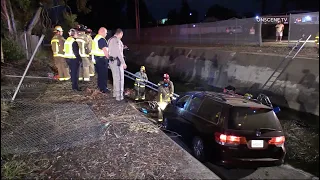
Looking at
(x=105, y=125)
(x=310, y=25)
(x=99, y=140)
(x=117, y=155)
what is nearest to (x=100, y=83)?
(x=105, y=125)

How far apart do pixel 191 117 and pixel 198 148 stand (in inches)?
33.2

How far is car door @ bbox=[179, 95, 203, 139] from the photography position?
6900mm

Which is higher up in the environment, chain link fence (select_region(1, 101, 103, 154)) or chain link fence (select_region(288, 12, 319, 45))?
chain link fence (select_region(288, 12, 319, 45))

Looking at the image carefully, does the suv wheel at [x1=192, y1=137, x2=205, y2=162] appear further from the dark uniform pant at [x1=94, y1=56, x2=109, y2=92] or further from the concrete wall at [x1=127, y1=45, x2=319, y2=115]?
the concrete wall at [x1=127, y1=45, x2=319, y2=115]

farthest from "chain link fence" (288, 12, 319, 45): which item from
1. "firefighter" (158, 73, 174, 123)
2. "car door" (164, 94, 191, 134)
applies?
"car door" (164, 94, 191, 134)

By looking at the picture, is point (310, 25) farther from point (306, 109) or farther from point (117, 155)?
point (117, 155)

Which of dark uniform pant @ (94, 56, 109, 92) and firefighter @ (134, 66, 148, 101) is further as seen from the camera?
firefighter @ (134, 66, 148, 101)

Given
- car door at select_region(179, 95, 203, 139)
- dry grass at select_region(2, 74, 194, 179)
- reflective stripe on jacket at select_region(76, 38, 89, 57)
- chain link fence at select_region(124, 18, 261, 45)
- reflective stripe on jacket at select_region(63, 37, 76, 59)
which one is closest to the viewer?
dry grass at select_region(2, 74, 194, 179)

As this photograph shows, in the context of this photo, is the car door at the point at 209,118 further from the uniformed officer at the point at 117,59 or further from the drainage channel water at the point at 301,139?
the drainage channel water at the point at 301,139

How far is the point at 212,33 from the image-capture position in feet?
91.1

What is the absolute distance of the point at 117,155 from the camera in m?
4.86

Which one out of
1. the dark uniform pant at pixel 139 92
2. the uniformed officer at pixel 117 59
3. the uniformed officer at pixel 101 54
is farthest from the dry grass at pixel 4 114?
the dark uniform pant at pixel 139 92

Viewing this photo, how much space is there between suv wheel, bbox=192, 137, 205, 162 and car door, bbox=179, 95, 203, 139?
21 cm

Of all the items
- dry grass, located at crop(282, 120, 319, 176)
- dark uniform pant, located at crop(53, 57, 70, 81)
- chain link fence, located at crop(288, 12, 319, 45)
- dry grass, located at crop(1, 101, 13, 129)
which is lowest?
dry grass, located at crop(282, 120, 319, 176)
